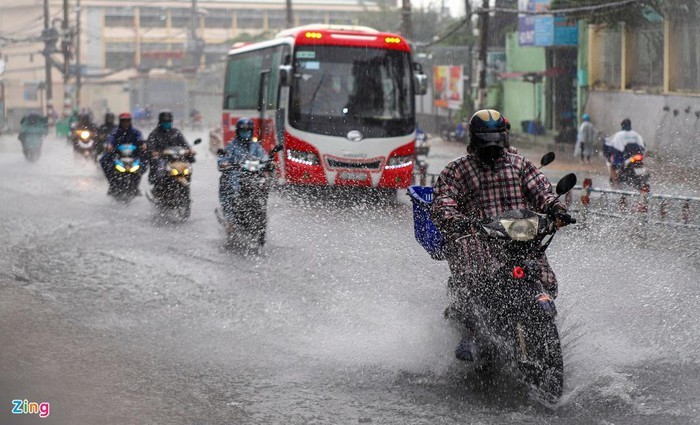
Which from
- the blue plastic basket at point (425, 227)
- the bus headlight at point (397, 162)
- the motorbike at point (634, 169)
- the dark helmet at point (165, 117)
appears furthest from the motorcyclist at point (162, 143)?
the blue plastic basket at point (425, 227)

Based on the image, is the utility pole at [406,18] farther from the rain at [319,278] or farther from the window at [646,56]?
the window at [646,56]

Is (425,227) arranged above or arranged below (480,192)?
below

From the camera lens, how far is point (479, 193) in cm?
639

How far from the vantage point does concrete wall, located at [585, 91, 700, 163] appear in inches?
1172

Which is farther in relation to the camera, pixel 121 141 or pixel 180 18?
pixel 180 18

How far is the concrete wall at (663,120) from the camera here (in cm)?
2977

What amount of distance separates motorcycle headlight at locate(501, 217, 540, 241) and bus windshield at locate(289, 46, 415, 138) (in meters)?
13.3

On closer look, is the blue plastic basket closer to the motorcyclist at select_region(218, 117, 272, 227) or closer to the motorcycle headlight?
the motorcycle headlight

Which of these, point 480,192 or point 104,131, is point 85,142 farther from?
point 480,192

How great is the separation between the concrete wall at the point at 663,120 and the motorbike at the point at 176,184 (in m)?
17.1

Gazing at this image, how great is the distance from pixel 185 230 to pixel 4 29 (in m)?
81.7

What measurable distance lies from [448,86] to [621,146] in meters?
32.7

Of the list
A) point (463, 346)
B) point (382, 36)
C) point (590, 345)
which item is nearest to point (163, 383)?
point (463, 346)

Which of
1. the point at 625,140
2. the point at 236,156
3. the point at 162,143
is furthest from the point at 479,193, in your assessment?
the point at 625,140
